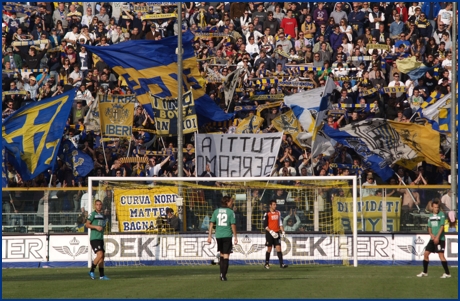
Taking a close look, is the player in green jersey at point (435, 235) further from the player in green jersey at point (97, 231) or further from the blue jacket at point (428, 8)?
the blue jacket at point (428, 8)

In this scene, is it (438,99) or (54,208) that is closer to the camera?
(54,208)

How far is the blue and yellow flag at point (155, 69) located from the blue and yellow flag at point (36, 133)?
1991 mm

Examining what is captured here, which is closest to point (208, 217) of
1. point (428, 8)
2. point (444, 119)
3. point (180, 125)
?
point (180, 125)

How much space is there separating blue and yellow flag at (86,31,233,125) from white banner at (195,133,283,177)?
2223 mm

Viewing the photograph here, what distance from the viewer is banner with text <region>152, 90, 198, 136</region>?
28.5 m

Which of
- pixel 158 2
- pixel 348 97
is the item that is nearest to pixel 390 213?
pixel 348 97

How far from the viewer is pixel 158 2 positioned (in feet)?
112

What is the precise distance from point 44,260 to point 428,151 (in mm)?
10973

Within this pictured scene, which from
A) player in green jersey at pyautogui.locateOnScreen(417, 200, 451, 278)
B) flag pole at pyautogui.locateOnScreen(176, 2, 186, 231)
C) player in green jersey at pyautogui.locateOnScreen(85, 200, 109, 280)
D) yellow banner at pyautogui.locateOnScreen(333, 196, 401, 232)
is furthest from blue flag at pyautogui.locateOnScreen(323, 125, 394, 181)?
player in green jersey at pyautogui.locateOnScreen(85, 200, 109, 280)

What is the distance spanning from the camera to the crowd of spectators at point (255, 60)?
29.1 metres

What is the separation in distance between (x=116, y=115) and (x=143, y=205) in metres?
3.04

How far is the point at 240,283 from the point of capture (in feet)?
62.6

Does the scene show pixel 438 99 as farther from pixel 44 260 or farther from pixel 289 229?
pixel 44 260

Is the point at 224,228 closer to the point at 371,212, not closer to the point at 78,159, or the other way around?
the point at 371,212
